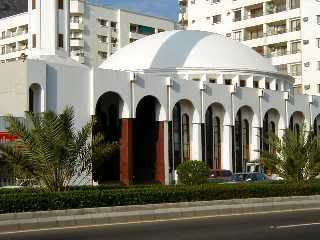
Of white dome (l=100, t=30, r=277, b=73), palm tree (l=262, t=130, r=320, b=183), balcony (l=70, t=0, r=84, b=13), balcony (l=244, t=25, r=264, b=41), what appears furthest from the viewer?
balcony (l=70, t=0, r=84, b=13)

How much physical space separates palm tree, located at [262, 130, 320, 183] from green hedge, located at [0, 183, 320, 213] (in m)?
1.35

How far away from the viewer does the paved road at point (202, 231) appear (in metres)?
13.3

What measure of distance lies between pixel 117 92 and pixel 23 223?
24.4 m

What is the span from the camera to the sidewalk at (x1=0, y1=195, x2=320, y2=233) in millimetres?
16141

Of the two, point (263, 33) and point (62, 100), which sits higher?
point (263, 33)

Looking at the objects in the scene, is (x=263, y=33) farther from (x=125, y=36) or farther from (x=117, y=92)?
(x=117, y=92)

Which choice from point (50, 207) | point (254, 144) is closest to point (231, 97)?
point (254, 144)

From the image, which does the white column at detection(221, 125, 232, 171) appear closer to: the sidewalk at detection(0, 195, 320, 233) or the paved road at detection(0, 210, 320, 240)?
the sidewalk at detection(0, 195, 320, 233)

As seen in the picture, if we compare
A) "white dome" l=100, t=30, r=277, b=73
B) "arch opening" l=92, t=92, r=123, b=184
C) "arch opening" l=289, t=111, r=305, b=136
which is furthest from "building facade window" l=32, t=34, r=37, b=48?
"arch opening" l=289, t=111, r=305, b=136

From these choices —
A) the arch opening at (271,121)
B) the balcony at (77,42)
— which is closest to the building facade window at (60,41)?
the arch opening at (271,121)

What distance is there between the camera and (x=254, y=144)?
49.4 meters

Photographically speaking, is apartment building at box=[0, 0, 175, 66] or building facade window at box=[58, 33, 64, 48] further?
apartment building at box=[0, 0, 175, 66]

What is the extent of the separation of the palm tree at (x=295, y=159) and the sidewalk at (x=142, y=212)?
371cm

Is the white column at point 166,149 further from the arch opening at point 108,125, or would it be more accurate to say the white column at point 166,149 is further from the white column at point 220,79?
the white column at point 220,79
